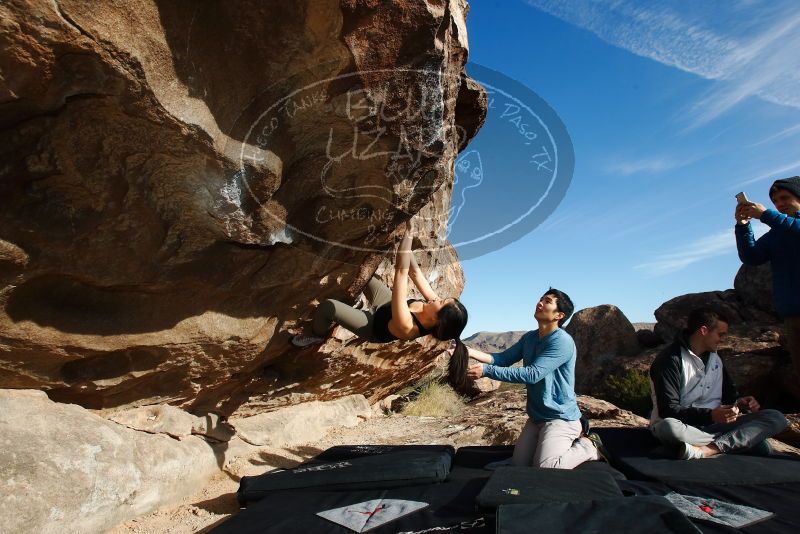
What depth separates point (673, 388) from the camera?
4383 mm

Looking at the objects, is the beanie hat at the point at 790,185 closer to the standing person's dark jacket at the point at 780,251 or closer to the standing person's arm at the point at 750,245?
the standing person's dark jacket at the point at 780,251

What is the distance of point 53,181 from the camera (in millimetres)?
2586

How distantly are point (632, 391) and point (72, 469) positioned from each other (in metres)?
9.39

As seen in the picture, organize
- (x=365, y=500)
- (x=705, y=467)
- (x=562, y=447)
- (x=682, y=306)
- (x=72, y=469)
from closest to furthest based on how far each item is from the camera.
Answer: (x=72, y=469) < (x=365, y=500) < (x=705, y=467) < (x=562, y=447) < (x=682, y=306)

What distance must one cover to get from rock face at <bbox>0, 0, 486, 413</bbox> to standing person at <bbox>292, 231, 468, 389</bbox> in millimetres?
289

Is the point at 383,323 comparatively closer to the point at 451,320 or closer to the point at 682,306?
the point at 451,320

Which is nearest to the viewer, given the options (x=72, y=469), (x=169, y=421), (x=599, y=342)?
(x=72, y=469)

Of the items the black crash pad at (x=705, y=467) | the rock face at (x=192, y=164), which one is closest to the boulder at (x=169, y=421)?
the rock face at (x=192, y=164)

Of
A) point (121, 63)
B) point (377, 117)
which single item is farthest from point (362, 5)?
point (121, 63)

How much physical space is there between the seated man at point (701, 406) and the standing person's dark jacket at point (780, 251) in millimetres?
488

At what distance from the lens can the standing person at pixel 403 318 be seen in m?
3.95

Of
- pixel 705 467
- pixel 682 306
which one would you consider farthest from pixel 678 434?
pixel 682 306

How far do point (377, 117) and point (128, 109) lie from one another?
1274 mm

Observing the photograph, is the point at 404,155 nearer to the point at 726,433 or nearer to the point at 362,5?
the point at 362,5
